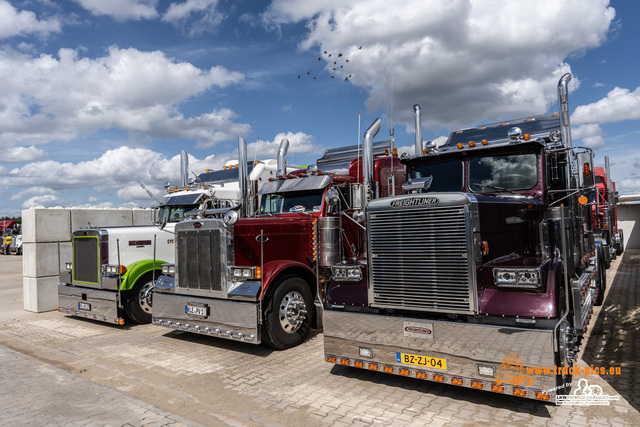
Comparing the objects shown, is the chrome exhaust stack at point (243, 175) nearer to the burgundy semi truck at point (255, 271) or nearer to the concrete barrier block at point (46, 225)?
the burgundy semi truck at point (255, 271)

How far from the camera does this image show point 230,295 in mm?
6602

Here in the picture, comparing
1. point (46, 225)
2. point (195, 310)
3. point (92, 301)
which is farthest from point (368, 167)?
point (46, 225)

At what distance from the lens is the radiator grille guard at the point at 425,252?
14.9 ft

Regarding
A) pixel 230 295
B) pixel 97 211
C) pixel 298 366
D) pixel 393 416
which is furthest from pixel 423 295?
pixel 97 211

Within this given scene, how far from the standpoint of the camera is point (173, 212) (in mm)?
10445

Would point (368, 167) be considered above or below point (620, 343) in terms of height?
above

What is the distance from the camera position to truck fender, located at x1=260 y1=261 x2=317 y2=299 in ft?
21.4

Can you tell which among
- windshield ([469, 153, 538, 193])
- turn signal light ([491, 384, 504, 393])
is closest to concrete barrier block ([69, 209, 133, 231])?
windshield ([469, 153, 538, 193])

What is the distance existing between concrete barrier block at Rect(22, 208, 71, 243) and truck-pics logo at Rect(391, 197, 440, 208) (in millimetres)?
9465

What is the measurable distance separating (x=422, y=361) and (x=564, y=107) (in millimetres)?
4247

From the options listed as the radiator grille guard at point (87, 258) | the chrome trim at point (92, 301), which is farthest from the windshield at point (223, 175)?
the chrome trim at point (92, 301)

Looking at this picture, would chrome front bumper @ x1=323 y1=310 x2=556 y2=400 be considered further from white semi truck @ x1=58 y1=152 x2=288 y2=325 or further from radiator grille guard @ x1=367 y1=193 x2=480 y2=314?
white semi truck @ x1=58 y1=152 x2=288 y2=325

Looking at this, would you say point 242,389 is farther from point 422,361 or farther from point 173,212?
point 173,212

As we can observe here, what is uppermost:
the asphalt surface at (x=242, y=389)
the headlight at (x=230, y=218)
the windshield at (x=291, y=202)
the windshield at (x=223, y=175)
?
the windshield at (x=223, y=175)
